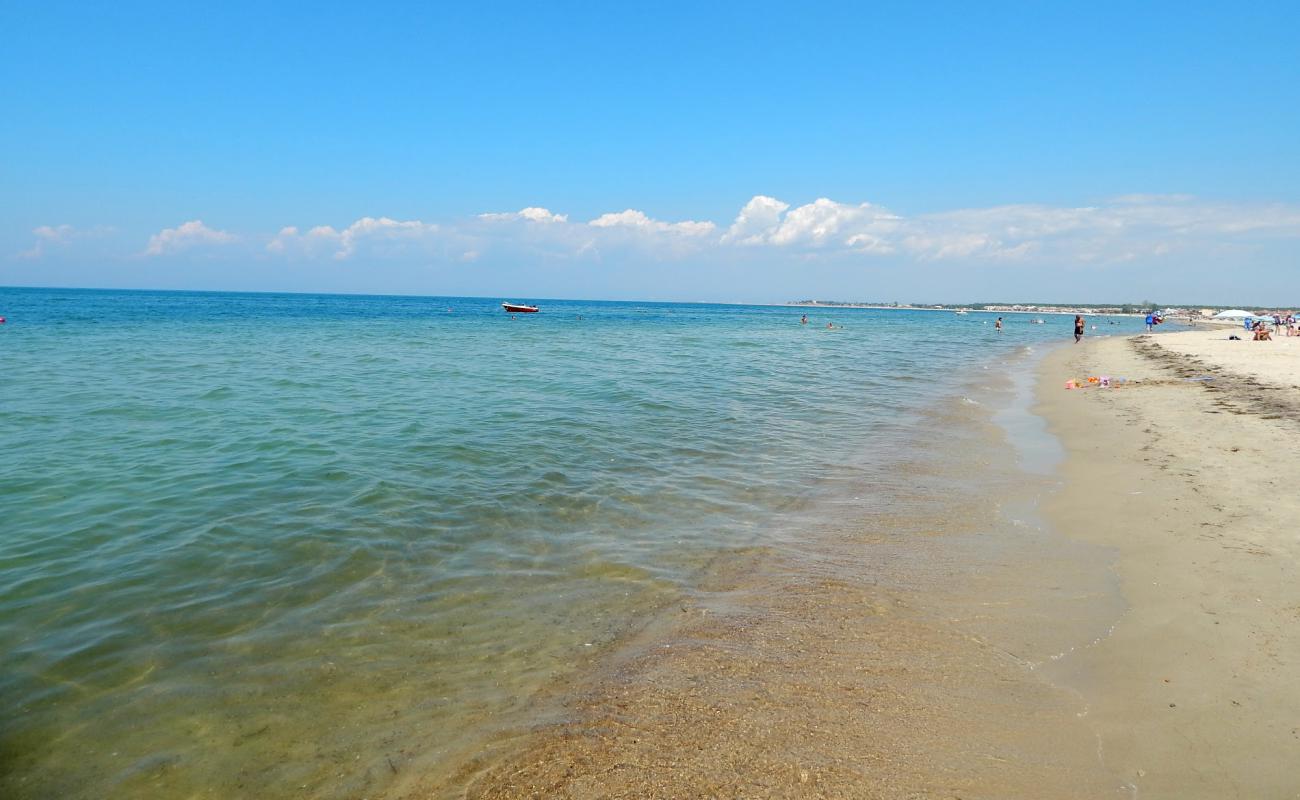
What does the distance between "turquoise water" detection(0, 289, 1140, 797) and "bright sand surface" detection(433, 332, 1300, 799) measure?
0.82 metres

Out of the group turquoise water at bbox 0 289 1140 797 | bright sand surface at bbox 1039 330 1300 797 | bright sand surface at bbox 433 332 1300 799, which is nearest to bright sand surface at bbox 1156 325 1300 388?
bright sand surface at bbox 1039 330 1300 797

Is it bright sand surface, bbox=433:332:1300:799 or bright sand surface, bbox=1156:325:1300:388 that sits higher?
bright sand surface, bbox=1156:325:1300:388

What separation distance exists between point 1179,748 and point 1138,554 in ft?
12.7

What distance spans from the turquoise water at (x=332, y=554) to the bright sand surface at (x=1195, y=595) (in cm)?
343

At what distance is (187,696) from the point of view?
4.73m

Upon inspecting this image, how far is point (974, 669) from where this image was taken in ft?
16.1

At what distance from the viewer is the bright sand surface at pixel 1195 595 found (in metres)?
3.92

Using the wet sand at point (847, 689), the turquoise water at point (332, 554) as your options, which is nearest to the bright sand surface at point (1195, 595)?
the wet sand at point (847, 689)

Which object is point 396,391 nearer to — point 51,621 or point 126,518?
point 126,518

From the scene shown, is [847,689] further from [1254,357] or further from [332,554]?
[1254,357]

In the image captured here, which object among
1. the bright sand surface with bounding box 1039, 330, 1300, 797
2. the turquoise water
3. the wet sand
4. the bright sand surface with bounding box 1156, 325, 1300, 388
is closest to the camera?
the wet sand

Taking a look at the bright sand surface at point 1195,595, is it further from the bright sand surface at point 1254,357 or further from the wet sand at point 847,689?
the bright sand surface at point 1254,357

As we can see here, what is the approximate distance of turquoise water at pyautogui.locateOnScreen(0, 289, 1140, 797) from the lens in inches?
170

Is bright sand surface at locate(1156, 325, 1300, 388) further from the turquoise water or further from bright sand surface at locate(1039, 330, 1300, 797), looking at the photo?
the turquoise water
